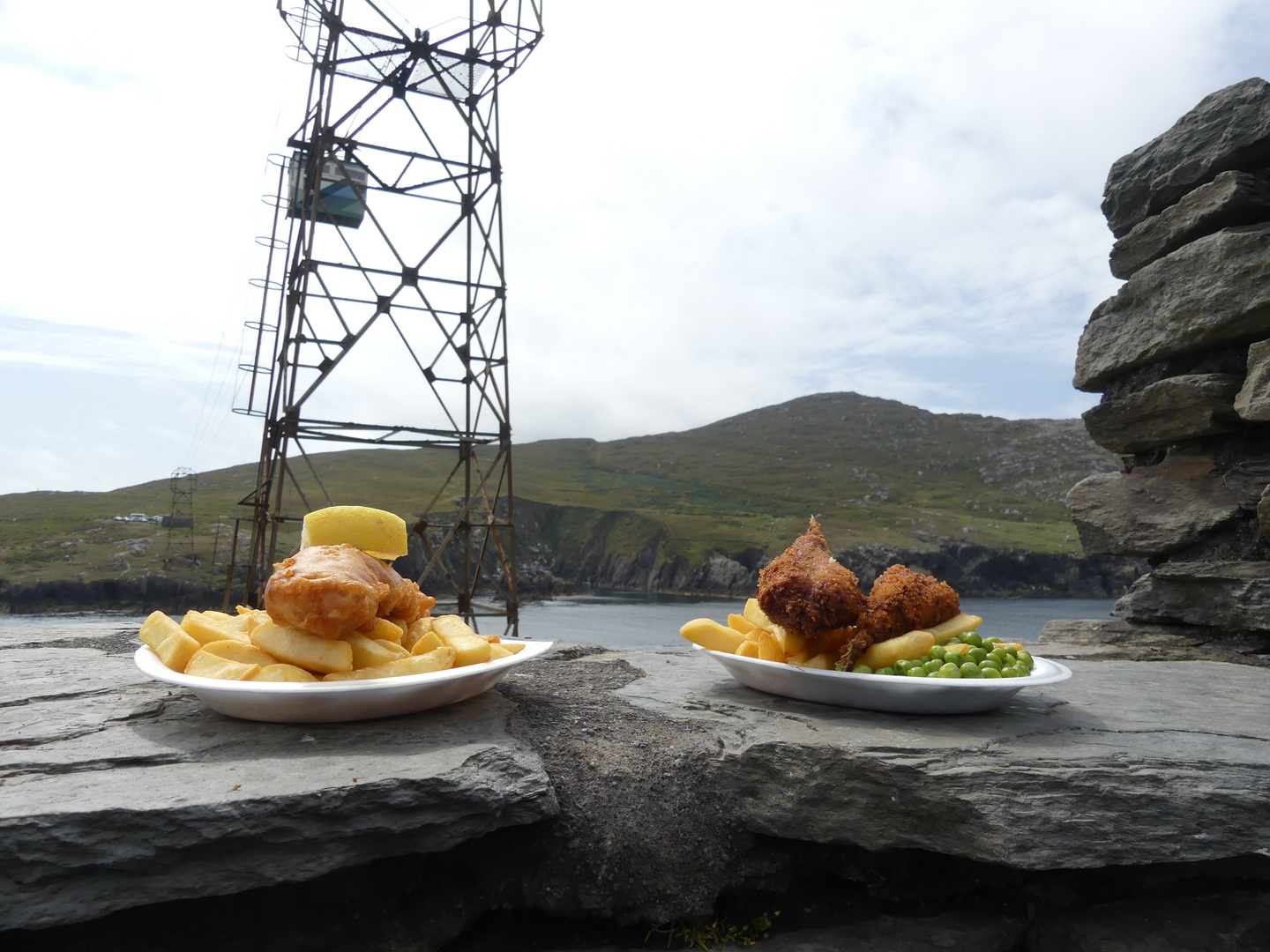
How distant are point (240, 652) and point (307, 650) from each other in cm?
31

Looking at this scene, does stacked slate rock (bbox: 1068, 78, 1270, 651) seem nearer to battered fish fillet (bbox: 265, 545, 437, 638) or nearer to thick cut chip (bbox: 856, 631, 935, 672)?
thick cut chip (bbox: 856, 631, 935, 672)

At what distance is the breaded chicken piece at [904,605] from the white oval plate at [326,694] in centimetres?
155

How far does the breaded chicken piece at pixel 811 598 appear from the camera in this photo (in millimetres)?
2998

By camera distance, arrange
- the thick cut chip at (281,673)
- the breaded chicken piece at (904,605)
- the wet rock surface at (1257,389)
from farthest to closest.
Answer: the wet rock surface at (1257,389) → the breaded chicken piece at (904,605) → the thick cut chip at (281,673)

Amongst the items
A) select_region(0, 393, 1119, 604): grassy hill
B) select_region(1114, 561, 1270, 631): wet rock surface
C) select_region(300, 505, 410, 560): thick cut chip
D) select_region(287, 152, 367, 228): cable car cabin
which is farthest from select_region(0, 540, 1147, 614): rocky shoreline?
select_region(300, 505, 410, 560): thick cut chip

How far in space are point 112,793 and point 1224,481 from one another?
6.52 meters

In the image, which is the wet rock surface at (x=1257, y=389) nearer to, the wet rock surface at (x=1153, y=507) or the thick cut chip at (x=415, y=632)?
the wet rock surface at (x=1153, y=507)

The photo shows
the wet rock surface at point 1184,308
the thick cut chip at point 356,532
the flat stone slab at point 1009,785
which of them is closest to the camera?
the flat stone slab at point 1009,785

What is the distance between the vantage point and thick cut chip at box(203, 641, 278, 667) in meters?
2.62

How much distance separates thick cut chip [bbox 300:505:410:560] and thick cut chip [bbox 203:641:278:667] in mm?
463

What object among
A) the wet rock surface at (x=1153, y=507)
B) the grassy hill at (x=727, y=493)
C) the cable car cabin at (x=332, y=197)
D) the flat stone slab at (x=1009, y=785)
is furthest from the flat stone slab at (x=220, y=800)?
the grassy hill at (x=727, y=493)

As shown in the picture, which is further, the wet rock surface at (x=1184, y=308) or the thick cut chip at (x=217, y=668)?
the wet rock surface at (x=1184, y=308)

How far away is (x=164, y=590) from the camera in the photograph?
60.0 meters

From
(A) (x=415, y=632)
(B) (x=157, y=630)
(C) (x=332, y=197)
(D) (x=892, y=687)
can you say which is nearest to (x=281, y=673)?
(A) (x=415, y=632)
